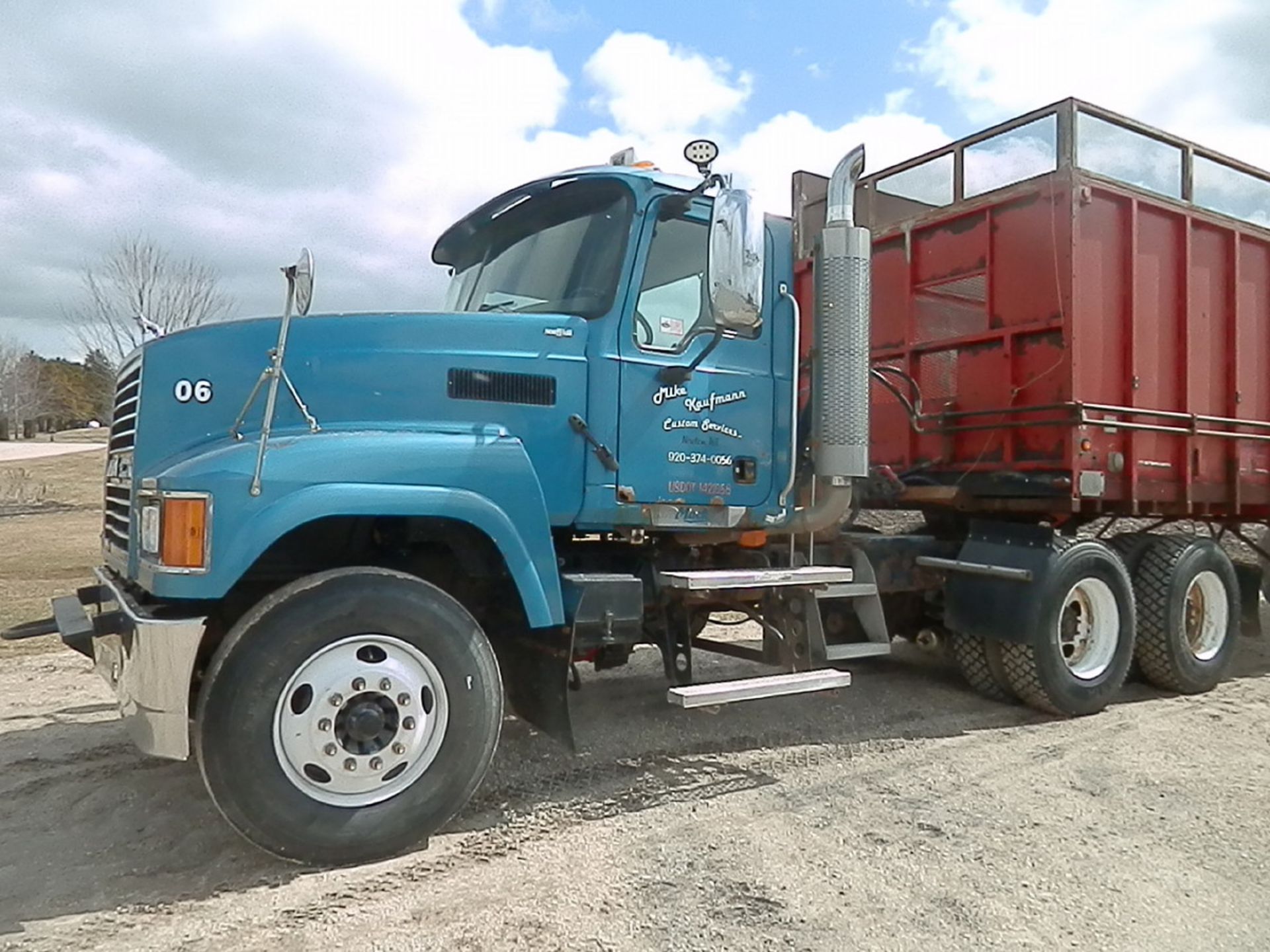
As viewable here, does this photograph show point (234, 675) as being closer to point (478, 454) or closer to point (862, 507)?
point (478, 454)

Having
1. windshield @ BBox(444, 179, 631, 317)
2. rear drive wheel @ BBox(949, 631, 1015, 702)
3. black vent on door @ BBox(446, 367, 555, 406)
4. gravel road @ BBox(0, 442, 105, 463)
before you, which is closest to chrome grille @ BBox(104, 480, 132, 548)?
black vent on door @ BBox(446, 367, 555, 406)

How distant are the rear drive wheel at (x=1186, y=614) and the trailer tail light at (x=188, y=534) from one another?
5790mm

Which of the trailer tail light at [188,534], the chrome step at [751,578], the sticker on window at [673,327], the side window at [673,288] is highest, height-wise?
the side window at [673,288]

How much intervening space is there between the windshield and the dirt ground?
2.25 m

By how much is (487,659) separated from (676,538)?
58.6 inches

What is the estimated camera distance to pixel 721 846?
3.80 meters

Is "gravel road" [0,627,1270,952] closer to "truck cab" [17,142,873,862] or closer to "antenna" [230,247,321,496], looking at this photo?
"truck cab" [17,142,873,862]

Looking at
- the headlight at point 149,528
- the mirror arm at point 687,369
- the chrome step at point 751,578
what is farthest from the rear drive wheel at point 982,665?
the headlight at point 149,528

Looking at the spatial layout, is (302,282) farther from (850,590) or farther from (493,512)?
(850,590)

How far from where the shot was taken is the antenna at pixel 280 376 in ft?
11.6

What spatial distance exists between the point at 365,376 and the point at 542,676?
1503 millimetres

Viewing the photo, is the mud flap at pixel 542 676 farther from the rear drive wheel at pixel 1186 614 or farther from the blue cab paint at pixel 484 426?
the rear drive wheel at pixel 1186 614

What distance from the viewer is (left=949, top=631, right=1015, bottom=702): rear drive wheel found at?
6.12m

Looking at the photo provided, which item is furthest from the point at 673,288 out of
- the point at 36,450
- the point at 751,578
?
the point at 36,450
